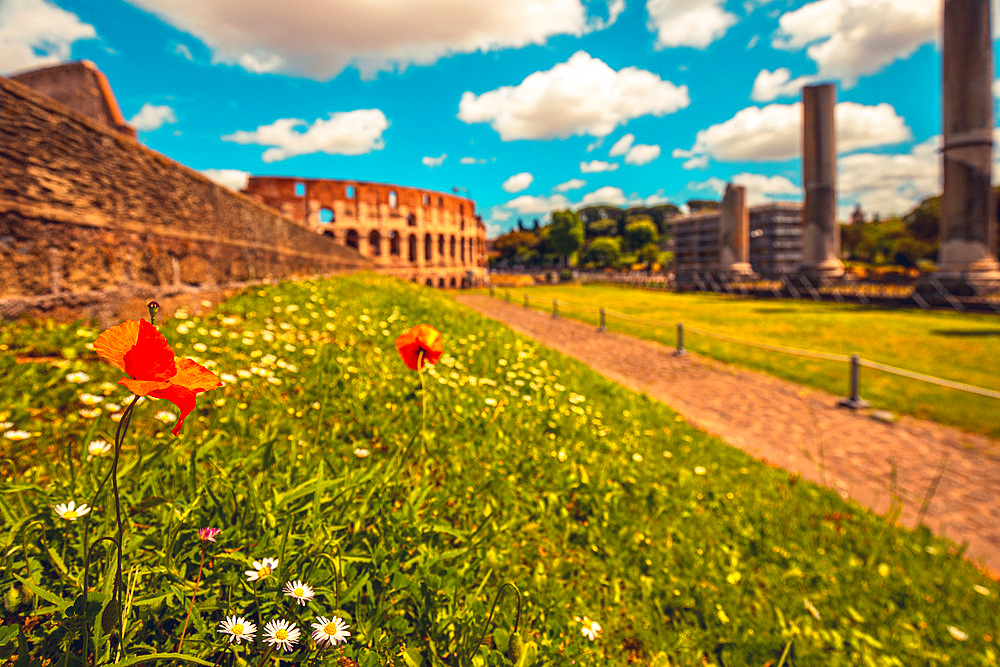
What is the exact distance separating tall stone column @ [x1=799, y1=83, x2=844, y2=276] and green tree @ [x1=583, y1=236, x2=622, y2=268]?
60955 mm

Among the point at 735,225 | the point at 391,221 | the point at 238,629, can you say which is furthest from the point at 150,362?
the point at 391,221

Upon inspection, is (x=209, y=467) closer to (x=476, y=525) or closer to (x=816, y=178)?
(x=476, y=525)

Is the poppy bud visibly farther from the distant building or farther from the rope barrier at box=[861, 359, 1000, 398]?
the distant building

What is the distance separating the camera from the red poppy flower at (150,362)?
764mm

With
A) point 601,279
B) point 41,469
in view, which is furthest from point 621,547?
point 601,279

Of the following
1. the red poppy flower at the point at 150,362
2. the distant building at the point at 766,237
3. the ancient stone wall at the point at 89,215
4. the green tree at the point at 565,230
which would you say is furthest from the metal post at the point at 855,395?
the green tree at the point at 565,230

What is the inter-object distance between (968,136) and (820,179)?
6293mm

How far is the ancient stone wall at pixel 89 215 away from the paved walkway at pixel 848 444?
5.49 m

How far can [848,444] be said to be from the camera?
5.33 metres

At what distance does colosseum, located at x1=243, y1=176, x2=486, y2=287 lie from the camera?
37.7 m

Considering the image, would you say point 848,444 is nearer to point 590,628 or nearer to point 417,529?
point 590,628

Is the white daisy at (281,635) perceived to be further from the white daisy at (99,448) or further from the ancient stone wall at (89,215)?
the ancient stone wall at (89,215)

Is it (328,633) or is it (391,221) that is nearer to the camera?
(328,633)

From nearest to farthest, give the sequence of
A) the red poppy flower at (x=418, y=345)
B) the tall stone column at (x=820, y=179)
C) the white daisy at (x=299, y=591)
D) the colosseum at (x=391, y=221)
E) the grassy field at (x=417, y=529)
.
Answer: the white daisy at (x=299, y=591)
the grassy field at (x=417, y=529)
the red poppy flower at (x=418, y=345)
the tall stone column at (x=820, y=179)
the colosseum at (x=391, y=221)
